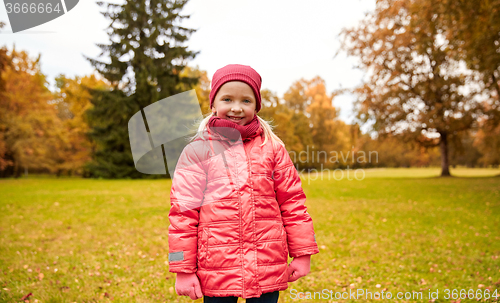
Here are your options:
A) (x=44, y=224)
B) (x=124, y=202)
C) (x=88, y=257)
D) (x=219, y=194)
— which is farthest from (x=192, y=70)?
(x=219, y=194)

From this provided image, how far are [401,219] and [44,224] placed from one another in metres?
8.75

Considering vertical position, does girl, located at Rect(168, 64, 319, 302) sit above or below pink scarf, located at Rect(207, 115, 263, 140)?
below

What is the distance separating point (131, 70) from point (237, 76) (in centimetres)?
2246

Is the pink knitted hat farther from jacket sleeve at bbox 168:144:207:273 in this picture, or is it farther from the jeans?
the jeans

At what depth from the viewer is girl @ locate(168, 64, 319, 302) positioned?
1.67 meters

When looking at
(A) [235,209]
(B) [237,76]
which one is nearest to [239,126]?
(B) [237,76]

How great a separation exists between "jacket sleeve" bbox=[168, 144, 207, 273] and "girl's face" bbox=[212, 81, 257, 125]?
302 mm

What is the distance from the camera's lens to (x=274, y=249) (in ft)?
5.69

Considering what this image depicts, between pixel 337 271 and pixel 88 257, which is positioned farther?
pixel 88 257

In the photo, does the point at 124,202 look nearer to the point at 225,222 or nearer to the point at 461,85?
the point at 225,222

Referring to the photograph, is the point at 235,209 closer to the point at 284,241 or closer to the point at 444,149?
the point at 284,241

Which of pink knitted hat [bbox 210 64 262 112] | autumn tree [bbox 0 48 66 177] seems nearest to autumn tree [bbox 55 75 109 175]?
autumn tree [bbox 0 48 66 177]

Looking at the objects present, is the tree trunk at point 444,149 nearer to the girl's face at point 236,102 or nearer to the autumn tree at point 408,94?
the autumn tree at point 408,94

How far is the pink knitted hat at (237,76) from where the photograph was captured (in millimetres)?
1821
